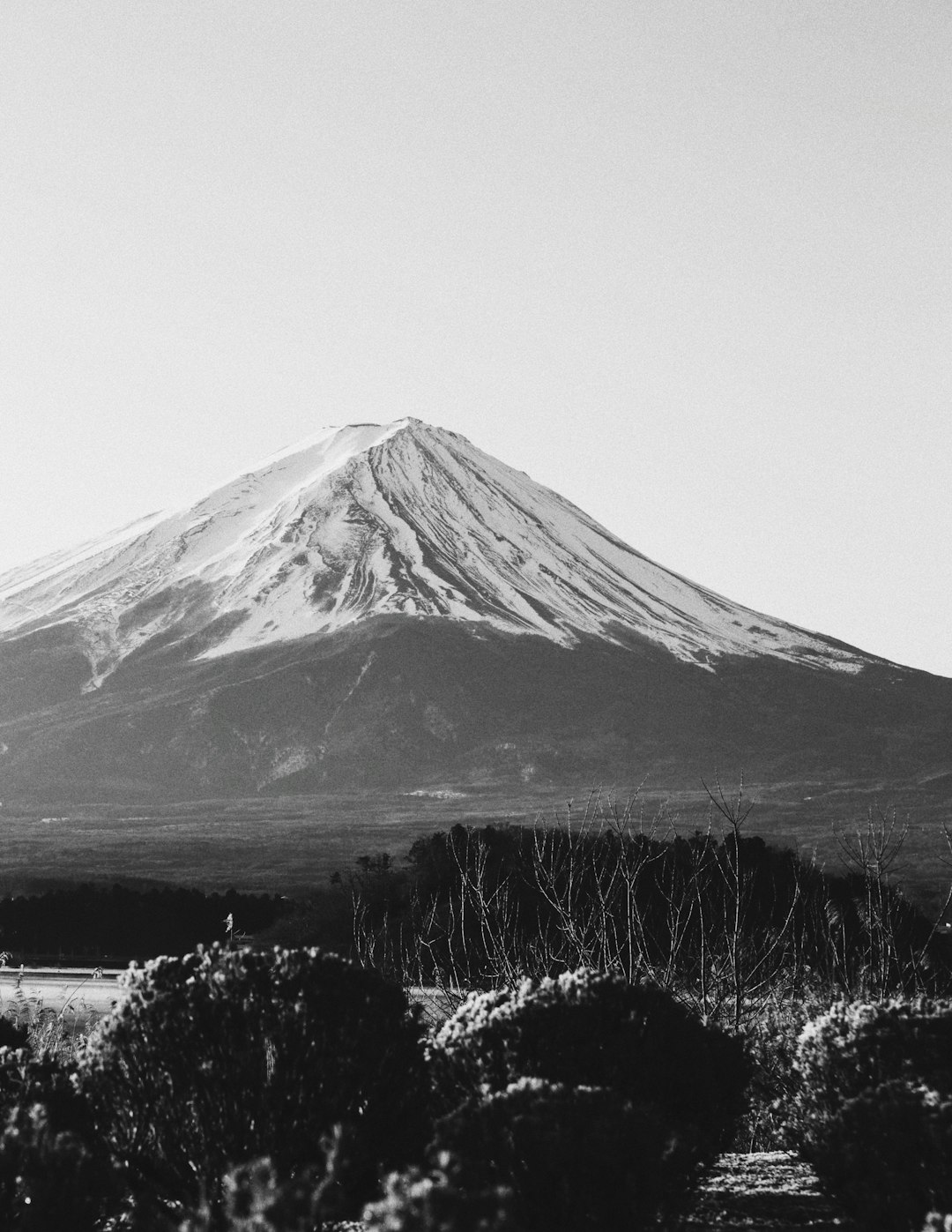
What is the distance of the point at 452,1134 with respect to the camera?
656 cm

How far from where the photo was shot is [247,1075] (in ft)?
25.0

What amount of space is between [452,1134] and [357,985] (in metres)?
1.76

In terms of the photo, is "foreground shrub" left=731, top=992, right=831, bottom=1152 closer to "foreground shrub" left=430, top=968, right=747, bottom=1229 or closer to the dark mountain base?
"foreground shrub" left=430, top=968, right=747, bottom=1229

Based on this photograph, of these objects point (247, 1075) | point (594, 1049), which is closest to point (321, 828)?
point (594, 1049)

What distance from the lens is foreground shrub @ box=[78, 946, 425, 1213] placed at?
24.9ft

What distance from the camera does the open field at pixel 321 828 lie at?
253 feet

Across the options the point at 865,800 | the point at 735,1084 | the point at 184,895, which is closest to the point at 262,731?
the point at 865,800

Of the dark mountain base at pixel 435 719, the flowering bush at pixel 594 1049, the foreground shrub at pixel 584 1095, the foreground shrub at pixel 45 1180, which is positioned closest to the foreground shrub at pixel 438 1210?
the foreground shrub at pixel 584 1095

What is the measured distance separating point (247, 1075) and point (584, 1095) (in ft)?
6.76

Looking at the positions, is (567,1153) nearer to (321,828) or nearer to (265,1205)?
(265,1205)

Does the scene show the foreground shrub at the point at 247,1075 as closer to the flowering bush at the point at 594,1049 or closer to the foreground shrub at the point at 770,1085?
the flowering bush at the point at 594,1049

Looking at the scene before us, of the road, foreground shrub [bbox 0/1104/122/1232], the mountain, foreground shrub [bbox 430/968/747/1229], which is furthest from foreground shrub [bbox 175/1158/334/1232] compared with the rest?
the mountain

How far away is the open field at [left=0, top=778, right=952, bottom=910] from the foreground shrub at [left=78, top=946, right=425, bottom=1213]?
47209 mm

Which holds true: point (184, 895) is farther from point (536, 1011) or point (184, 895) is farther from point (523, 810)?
point (523, 810)
